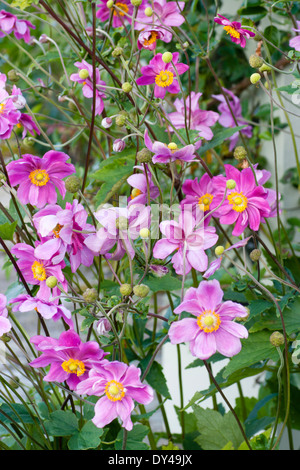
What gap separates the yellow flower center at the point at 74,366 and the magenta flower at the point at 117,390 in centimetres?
4

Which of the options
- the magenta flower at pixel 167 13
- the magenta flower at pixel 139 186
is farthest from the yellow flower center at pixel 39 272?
the magenta flower at pixel 167 13

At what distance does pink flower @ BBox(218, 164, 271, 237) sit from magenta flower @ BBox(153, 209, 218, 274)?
53 millimetres

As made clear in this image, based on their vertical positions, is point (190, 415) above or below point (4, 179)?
below

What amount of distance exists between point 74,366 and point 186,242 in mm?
167

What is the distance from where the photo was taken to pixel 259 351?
2.08 ft

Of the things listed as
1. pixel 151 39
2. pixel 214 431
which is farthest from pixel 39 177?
pixel 214 431

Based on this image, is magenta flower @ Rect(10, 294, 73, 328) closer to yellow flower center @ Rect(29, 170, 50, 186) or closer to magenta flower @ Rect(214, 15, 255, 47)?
yellow flower center @ Rect(29, 170, 50, 186)

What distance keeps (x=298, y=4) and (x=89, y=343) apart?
32.6 inches

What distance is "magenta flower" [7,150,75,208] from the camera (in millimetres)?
611

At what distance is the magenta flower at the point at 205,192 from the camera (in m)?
0.62

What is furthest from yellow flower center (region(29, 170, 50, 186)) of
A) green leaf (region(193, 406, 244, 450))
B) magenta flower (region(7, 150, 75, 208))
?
green leaf (region(193, 406, 244, 450))

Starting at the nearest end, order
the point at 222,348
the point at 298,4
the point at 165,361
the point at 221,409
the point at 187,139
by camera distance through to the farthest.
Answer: the point at 222,348 → the point at 187,139 → the point at 221,409 → the point at 298,4 → the point at 165,361
